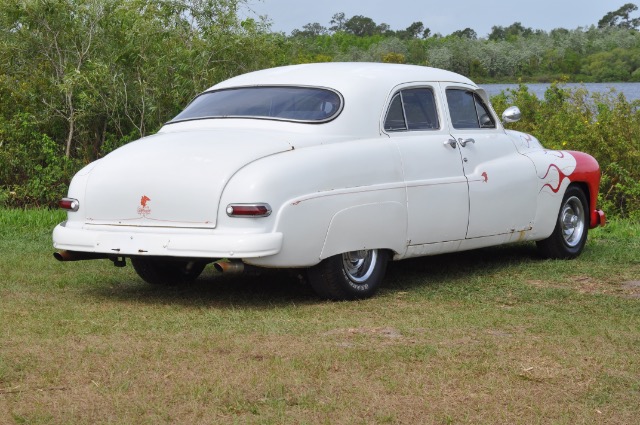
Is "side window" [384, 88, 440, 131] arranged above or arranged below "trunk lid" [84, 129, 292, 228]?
above

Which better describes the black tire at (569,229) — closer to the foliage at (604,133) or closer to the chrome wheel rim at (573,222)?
the chrome wheel rim at (573,222)

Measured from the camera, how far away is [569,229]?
1035cm

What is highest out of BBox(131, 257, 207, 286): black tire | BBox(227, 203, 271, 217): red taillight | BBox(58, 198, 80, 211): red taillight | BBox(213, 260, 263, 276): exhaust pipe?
BBox(58, 198, 80, 211): red taillight

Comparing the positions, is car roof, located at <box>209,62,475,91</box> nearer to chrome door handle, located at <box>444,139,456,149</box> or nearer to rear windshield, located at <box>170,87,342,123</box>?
rear windshield, located at <box>170,87,342,123</box>

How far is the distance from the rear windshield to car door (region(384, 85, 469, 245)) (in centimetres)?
51

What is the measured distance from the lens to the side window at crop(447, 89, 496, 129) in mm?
9197

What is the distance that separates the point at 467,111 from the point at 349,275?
2135mm

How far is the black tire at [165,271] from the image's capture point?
8.75m

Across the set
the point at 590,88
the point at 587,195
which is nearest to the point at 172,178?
the point at 587,195

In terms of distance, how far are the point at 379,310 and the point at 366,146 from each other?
1206 mm

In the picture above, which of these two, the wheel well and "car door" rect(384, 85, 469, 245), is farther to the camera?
the wheel well

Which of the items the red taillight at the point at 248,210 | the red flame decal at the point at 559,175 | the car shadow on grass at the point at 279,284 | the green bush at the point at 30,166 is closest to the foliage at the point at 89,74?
the green bush at the point at 30,166

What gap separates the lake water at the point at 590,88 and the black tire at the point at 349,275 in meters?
10.6

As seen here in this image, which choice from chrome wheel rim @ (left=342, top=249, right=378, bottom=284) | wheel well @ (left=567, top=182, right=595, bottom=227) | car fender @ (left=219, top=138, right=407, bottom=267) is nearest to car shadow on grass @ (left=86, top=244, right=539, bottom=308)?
chrome wheel rim @ (left=342, top=249, right=378, bottom=284)
